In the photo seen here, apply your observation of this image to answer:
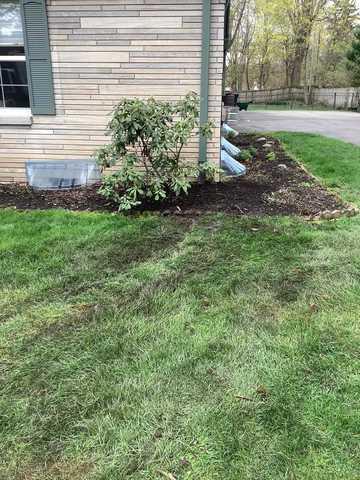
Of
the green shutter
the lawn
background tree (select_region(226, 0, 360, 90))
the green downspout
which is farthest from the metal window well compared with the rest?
background tree (select_region(226, 0, 360, 90))

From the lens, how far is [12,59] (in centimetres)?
505

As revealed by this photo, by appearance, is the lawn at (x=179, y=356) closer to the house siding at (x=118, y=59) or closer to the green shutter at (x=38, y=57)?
the house siding at (x=118, y=59)

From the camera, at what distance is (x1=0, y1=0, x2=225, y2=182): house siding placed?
15.4ft

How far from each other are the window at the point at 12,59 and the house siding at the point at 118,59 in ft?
1.30

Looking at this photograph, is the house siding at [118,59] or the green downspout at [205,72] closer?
the green downspout at [205,72]

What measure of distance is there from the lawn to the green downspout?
71.4 inches

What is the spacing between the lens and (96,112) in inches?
199

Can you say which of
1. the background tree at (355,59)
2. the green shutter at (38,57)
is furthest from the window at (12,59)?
the background tree at (355,59)

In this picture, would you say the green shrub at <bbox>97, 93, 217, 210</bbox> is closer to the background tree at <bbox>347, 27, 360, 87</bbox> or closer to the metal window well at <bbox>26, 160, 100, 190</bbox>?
the metal window well at <bbox>26, 160, 100, 190</bbox>

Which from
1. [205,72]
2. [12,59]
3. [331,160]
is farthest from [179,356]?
[331,160]

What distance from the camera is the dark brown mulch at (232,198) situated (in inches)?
174

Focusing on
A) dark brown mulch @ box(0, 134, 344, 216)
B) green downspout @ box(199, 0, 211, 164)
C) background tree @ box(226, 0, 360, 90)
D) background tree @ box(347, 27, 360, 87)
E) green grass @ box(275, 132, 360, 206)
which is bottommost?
dark brown mulch @ box(0, 134, 344, 216)

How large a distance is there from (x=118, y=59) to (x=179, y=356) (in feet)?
13.2

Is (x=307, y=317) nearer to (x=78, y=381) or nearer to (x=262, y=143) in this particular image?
(x=78, y=381)
